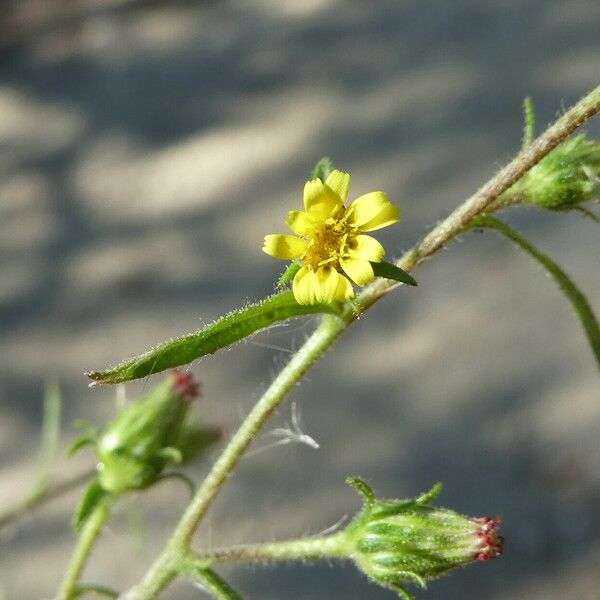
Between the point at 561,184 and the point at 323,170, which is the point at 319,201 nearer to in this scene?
the point at 323,170

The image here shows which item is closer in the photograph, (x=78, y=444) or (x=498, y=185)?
(x=498, y=185)

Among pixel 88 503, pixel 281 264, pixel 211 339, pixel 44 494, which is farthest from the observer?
pixel 281 264

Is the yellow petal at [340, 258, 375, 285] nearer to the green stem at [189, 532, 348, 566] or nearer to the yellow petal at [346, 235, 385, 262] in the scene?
the yellow petal at [346, 235, 385, 262]

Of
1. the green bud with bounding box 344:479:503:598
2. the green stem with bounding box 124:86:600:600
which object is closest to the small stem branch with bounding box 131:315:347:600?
the green stem with bounding box 124:86:600:600

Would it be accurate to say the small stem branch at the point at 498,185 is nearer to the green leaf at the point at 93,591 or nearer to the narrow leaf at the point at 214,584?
the narrow leaf at the point at 214,584

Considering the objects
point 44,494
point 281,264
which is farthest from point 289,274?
point 281,264

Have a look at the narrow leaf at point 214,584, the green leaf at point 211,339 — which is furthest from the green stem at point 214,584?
the green leaf at point 211,339

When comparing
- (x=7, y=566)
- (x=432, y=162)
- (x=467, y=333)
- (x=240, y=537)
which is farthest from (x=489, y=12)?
(x=7, y=566)
